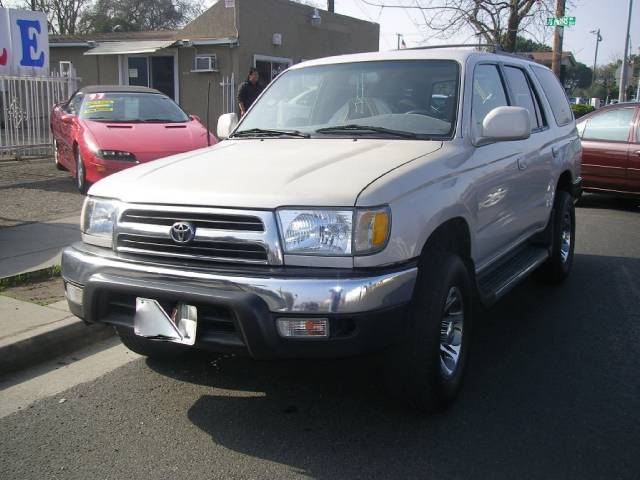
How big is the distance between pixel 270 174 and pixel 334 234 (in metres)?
0.55

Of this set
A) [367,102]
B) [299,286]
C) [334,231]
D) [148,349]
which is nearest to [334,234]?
[334,231]

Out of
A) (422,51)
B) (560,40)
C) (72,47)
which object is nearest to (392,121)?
(422,51)

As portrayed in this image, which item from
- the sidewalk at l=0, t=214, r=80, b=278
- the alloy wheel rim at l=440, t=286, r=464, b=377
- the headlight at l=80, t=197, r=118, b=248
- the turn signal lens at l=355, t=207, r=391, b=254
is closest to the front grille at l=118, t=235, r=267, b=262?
the headlight at l=80, t=197, r=118, b=248

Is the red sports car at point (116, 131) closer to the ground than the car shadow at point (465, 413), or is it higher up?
higher up

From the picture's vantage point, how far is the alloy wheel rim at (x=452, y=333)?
11.8 ft

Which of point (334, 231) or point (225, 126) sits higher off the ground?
point (225, 126)

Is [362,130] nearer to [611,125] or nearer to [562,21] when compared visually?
[611,125]

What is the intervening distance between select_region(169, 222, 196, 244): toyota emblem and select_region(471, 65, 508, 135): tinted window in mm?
1941

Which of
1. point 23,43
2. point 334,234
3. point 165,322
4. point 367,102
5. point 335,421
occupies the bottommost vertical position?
point 335,421

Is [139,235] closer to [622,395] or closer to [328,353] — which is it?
[328,353]

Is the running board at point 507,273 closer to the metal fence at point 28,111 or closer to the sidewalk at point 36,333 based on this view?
the sidewalk at point 36,333

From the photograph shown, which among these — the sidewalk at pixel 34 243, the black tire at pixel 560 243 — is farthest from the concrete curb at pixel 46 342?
the black tire at pixel 560 243

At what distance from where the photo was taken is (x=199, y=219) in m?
3.15

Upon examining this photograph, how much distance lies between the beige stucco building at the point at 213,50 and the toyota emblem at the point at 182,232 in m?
15.4
